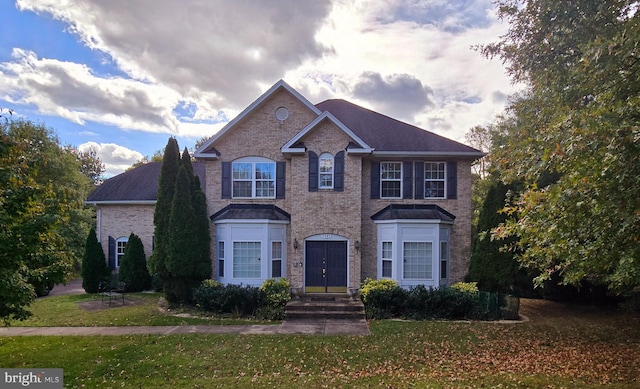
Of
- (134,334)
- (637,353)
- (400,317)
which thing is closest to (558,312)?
(637,353)

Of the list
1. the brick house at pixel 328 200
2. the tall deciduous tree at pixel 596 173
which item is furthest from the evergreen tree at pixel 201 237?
the tall deciduous tree at pixel 596 173

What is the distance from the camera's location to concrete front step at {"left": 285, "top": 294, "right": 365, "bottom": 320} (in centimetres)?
1416

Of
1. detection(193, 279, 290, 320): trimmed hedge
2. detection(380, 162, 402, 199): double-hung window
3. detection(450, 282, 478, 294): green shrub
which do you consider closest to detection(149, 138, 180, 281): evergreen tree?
detection(193, 279, 290, 320): trimmed hedge

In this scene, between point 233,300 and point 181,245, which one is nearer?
point 233,300

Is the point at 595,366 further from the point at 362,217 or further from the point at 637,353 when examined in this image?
the point at 362,217

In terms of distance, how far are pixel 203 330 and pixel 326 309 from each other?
173 inches

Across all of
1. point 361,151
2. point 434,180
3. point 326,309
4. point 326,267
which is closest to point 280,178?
point 361,151

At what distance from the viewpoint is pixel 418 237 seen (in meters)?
16.4

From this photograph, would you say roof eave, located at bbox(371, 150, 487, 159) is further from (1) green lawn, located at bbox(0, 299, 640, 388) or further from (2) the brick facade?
(2) the brick facade

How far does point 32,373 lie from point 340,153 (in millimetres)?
11902

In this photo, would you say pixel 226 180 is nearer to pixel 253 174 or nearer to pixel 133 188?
pixel 253 174

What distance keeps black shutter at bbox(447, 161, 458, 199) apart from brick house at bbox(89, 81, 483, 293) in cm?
4

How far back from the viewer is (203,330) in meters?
12.3

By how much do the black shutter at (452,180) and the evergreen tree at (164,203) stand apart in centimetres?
1142
